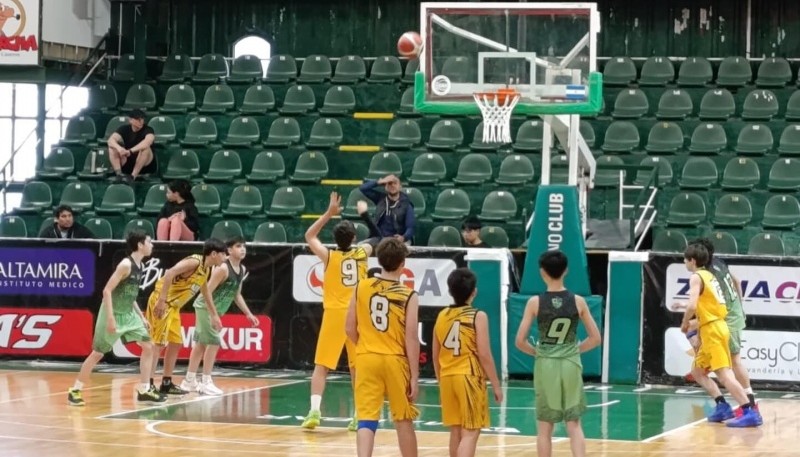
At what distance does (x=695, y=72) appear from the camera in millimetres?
23859

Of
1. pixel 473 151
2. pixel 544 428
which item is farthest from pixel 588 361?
pixel 544 428

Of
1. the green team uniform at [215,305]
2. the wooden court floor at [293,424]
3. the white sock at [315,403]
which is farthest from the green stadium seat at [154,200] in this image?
the white sock at [315,403]

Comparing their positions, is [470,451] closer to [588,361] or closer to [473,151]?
[588,361]

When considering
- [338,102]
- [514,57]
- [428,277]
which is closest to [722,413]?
[514,57]

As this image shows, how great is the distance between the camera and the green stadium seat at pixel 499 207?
2100 centimetres

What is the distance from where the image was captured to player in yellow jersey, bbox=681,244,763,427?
14195mm

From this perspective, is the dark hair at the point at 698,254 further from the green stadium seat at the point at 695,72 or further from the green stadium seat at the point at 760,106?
the green stadium seat at the point at 695,72

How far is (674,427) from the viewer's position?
14227mm

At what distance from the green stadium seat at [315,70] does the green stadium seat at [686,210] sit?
22.4 feet

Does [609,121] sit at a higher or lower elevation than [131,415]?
higher

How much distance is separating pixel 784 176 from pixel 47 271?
1101 cm

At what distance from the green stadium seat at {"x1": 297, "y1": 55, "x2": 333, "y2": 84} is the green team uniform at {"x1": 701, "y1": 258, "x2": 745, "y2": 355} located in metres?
11.4

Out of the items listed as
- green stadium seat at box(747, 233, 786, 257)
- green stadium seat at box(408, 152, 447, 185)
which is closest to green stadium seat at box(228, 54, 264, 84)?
green stadium seat at box(408, 152, 447, 185)

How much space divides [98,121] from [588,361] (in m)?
10.7
